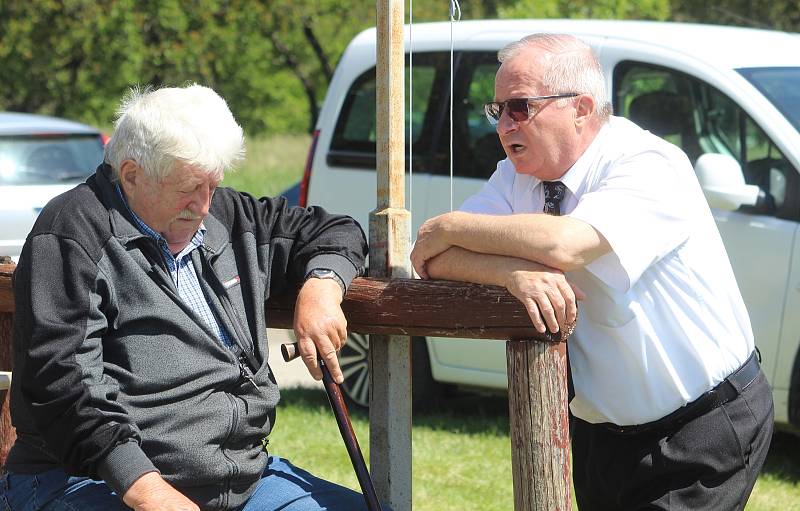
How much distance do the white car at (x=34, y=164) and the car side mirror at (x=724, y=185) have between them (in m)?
4.34

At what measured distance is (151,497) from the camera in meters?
2.56

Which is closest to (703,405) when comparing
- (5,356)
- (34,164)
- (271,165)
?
(5,356)

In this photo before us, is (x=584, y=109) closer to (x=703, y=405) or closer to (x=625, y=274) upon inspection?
(x=625, y=274)

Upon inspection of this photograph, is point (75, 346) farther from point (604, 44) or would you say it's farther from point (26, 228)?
point (26, 228)

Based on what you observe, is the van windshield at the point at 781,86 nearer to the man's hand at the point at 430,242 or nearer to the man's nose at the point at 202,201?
the man's hand at the point at 430,242

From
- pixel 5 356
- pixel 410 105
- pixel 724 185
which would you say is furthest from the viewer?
pixel 724 185

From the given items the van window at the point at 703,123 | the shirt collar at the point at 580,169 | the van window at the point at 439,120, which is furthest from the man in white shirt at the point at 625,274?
the van window at the point at 439,120

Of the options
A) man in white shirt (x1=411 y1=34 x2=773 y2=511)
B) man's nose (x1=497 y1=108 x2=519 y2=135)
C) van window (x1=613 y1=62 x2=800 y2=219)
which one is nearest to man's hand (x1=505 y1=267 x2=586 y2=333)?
man in white shirt (x1=411 y1=34 x2=773 y2=511)

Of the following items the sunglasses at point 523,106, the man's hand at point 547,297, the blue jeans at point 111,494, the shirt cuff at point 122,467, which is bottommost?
the blue jeans at point 111,494

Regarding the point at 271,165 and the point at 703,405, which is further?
the point at 271,165

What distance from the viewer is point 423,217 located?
595cm

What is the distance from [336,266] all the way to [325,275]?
0.13 feet

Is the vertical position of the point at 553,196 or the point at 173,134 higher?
the point at 173,134

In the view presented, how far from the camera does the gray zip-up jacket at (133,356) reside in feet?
8.46
